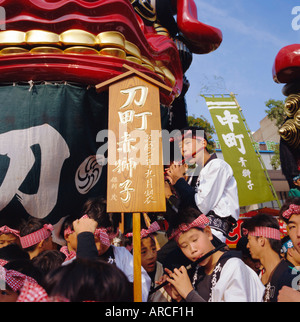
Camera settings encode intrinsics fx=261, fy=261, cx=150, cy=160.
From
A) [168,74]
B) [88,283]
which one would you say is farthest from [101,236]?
[168,74]

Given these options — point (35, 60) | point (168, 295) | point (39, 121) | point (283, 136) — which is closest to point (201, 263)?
point (168, 295)

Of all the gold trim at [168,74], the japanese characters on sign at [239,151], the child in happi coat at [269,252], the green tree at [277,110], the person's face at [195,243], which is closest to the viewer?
the person's face at [195,243]

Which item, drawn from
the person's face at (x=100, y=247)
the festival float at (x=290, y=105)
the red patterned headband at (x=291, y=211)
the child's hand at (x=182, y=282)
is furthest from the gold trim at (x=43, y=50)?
the festival float at (x=290, y=105)

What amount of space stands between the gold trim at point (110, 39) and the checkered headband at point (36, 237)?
7.29ft

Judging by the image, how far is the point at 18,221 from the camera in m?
2.97

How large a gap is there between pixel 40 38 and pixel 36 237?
224cm

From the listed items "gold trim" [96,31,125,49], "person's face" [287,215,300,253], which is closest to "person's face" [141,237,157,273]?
"person's face" [287,215,300,253]

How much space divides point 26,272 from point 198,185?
1779 mm

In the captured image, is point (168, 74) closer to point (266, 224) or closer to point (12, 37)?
point (12, 37)

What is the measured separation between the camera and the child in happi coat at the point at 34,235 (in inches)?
114

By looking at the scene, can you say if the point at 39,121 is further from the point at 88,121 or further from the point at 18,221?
the point at 18,221

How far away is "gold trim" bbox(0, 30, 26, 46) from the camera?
116 inches

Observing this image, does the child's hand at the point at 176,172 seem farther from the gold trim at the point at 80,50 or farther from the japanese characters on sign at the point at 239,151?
the japanese characters on sign at the point at 239,151

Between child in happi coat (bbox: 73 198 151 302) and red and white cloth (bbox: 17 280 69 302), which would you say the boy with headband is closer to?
child in happi coat (bbox: 73 198 151 302)
